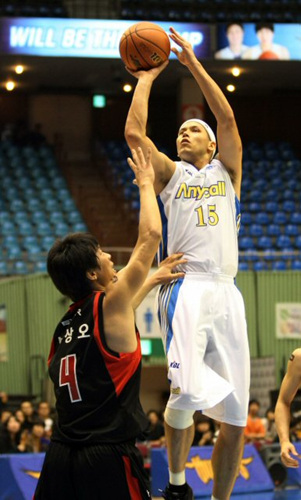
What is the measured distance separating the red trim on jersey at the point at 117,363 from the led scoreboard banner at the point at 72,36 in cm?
2253

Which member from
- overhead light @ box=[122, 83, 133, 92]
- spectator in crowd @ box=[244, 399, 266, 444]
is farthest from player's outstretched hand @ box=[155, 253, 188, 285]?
overhead light @ box=[122, 83, 133, 92]

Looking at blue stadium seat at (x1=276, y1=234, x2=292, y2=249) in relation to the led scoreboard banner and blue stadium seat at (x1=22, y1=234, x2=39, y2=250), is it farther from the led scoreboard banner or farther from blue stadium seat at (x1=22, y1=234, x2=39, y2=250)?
blue stadium seat at (x1=22, y1=234, x2=39, y2=250)

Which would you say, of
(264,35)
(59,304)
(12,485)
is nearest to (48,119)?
(264,35)

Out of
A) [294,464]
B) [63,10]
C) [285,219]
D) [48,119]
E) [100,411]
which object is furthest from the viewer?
[48,119]

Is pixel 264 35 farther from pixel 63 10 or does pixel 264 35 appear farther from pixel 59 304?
pixel 59 304

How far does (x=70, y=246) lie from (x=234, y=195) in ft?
7.64

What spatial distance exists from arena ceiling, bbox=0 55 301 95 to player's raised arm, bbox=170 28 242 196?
834 inches

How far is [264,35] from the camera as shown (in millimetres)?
27797

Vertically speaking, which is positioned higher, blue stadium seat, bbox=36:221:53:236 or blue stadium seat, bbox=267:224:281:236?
blue stadium seat, bbox=36:221:53:236

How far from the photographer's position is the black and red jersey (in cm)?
534

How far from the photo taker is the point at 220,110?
7.35m

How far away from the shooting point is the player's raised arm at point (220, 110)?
7.19 m

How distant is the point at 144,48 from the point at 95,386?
2.85m

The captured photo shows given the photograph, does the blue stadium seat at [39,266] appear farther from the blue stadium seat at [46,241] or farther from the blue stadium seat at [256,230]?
the blue stadium seat at [256,230]
